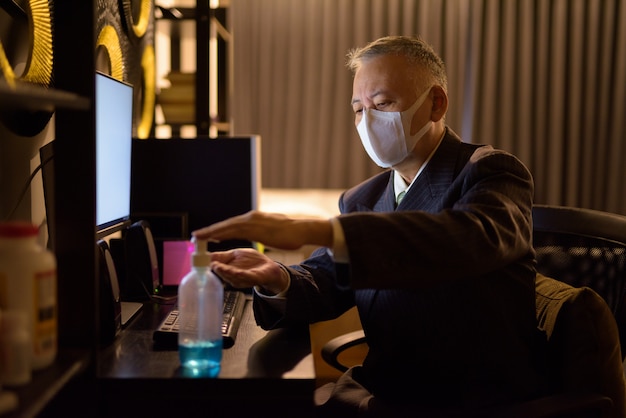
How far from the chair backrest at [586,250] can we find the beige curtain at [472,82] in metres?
2.27

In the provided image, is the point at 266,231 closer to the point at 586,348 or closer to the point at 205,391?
the point at 205,391

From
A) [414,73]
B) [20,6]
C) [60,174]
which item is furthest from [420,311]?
[20,6]

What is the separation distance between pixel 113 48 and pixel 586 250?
1531 millimetres

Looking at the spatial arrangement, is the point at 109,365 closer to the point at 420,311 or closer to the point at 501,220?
the point at 420,311

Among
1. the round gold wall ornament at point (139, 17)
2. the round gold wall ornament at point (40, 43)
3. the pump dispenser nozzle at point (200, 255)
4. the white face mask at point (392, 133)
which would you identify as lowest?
the pump dispenser nozzle at point (200, 255)

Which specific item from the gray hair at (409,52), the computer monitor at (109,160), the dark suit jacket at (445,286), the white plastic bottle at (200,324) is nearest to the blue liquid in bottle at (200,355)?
the white plastic bottle at (200,324)

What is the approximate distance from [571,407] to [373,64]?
0.87m

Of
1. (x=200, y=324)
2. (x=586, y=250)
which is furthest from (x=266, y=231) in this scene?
(x=586, y=250)

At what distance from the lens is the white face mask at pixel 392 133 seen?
160cm

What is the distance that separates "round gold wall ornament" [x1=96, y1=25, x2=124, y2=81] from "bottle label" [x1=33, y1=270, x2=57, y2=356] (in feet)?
4.23

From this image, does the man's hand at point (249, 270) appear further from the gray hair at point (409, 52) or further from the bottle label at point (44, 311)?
the gray hair at point (409, 52)

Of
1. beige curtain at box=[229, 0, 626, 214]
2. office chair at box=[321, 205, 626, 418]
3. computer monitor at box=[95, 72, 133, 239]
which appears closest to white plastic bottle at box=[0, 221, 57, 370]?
computer monitor at box=[95, 72, 133, 239]

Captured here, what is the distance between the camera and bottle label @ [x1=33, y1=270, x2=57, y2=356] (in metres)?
0.88

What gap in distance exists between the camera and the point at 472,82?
3877mm
